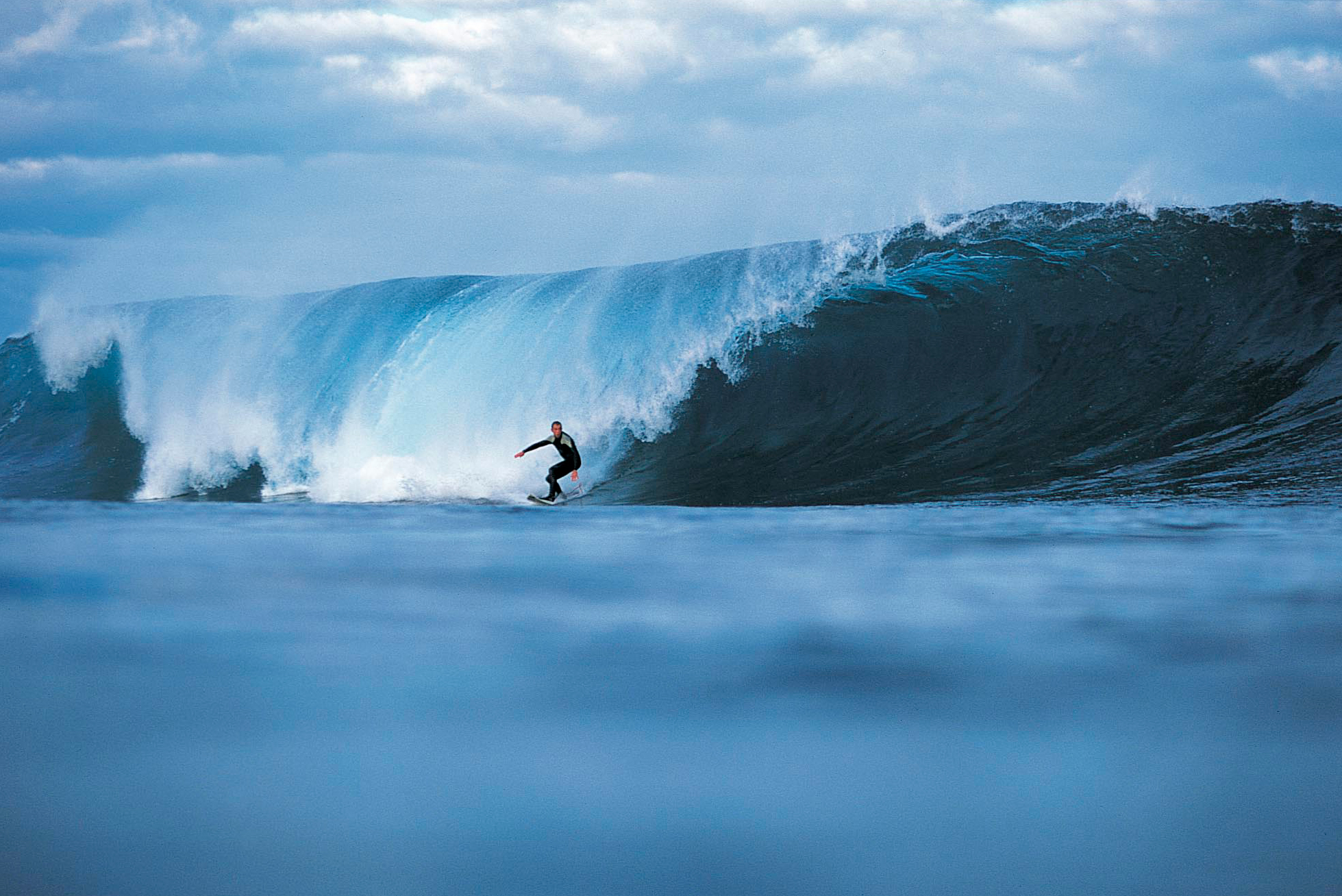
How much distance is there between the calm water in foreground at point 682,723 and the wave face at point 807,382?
13.9 feet

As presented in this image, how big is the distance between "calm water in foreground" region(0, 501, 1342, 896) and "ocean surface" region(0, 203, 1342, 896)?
2cm

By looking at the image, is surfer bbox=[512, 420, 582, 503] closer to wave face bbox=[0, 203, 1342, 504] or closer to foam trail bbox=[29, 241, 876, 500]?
wave face bbox=[0, 203, 1342, 504]

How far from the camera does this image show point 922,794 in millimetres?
2900

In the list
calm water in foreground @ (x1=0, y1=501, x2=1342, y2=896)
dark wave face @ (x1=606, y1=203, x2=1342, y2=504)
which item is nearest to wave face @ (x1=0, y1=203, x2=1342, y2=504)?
dark wave face @ (x1=606, y1=203, x2=1342, y2=504)

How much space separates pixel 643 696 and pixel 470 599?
185cm

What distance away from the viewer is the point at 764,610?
5117 mm

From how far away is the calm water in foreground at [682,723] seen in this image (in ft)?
8.20

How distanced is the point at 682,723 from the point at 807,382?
9.94 meters

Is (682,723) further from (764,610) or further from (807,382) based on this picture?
(807,382)

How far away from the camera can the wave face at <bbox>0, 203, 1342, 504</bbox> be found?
10.7 meters

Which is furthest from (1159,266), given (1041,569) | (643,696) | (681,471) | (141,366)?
(141,366)

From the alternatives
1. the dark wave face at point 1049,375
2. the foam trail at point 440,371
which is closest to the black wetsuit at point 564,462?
the dark wave face at point 1049,375

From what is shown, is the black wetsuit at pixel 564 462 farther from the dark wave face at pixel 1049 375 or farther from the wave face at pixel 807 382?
the dark wave face at pixel 1049 375

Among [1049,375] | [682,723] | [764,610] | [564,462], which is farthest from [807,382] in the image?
[682,723]
